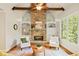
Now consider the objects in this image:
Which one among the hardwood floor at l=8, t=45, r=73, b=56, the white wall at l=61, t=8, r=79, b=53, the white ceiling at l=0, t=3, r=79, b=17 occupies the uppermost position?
the white ceiling at l=0, t=3, r=79, b=17

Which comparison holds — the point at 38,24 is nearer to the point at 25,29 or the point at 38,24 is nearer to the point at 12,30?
the point at 25,29

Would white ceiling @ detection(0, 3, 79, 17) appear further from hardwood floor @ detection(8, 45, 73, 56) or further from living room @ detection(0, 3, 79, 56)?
hardwood floor @ detection(8, 45, 73, 56)

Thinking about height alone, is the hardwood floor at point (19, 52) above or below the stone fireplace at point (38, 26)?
below

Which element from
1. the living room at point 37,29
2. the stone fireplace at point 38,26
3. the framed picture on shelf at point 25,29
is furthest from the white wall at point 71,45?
the framed picture on shelf at point 25,29

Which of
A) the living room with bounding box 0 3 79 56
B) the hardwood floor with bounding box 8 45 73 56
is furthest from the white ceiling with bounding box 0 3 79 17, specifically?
the hardwood floor with bounding box 8 45 73 56

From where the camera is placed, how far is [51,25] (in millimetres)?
1069

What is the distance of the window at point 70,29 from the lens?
1.06m

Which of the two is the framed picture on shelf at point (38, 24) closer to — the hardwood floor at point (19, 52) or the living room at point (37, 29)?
the living room at point (37, 29)

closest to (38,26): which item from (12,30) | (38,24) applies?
(38,24)

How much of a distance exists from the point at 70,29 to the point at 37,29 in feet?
0.92

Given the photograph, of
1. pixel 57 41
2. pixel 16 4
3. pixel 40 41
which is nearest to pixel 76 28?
pixel 57 41

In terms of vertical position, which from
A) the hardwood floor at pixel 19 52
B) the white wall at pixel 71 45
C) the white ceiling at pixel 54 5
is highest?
the white ceiling at pixel 54 5

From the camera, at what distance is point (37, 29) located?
108 cm

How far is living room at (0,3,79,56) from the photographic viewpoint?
41.8 inches
